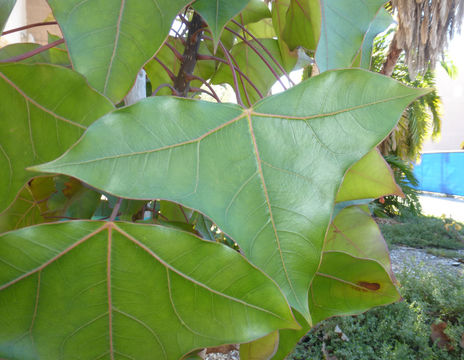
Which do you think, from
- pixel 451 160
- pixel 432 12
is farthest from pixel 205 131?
pixel 451 160

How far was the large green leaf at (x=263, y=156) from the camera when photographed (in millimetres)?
169

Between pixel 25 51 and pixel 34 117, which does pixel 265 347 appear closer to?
pixel 34 117

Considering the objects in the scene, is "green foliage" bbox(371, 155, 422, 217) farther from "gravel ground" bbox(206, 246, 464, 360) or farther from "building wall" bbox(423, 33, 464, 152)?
"building wall" bbox(423, 33, 464, 152)

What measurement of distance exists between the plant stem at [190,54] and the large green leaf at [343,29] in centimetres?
12

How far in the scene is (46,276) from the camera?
187mm

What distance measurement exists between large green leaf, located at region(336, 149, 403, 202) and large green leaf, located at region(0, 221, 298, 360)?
0.11 m

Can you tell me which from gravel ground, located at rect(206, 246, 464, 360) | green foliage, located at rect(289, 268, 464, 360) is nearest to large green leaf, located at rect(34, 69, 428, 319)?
green foliage, located at rect(289, 268, 464, 360)

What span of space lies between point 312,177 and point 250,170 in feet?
0.11

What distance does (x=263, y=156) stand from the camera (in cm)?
19

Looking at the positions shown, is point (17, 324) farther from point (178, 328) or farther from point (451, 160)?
point (451, 160)

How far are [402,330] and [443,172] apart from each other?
656 cm

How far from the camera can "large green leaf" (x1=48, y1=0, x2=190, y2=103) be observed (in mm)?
180

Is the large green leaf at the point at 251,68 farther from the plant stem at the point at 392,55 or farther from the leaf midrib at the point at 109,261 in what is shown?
the plant stem at the point at 392,55

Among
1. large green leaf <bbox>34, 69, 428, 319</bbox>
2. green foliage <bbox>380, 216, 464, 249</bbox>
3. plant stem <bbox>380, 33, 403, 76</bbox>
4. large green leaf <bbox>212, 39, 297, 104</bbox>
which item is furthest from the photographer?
green foliage <bbox>380, 216, 464, 249</bbox>
